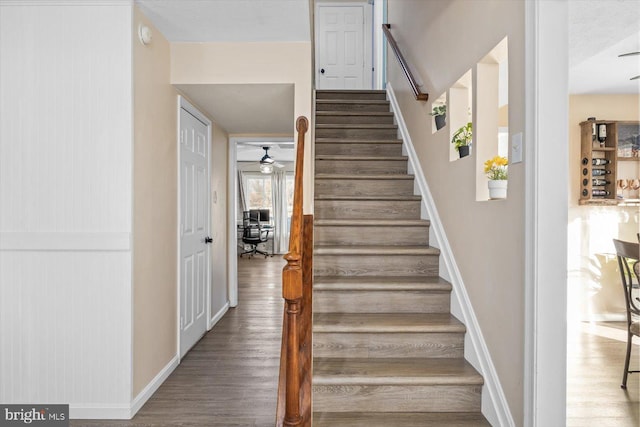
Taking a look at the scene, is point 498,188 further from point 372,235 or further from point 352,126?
point 352,126

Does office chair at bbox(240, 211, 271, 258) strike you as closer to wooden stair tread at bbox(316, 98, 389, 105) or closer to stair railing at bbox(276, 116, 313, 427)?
wooden stair tread at bbox(316, 98, 389, 105)

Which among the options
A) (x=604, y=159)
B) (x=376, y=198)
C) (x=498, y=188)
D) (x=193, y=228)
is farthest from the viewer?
(x=604, y=159)

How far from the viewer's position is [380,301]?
2.51 metres

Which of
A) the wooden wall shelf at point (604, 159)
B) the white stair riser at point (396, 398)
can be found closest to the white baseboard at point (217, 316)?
the white stair riser at point (396, 398)

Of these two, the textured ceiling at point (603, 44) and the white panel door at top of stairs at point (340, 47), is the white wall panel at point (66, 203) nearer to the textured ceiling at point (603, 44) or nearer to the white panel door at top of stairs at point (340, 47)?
the textured ceiling at point (603, 44)

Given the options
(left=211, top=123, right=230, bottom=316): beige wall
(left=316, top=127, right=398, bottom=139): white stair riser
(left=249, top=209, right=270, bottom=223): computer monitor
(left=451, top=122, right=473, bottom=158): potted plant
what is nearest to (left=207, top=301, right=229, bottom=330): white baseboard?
(left=211, top=123, right=230, bottom=316): beige wall

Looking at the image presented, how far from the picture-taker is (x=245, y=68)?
311 centimetres

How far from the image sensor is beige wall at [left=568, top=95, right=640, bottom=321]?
4.45 metres

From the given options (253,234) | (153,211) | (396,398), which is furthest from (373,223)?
(253,234)

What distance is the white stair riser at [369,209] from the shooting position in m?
3.18

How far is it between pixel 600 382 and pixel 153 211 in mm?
3414

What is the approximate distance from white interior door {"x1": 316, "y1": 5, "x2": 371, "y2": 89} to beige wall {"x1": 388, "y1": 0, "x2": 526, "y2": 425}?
8.00ft

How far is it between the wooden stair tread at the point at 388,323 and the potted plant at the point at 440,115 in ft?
4.50

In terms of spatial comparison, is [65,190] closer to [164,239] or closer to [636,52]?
[164,239]
